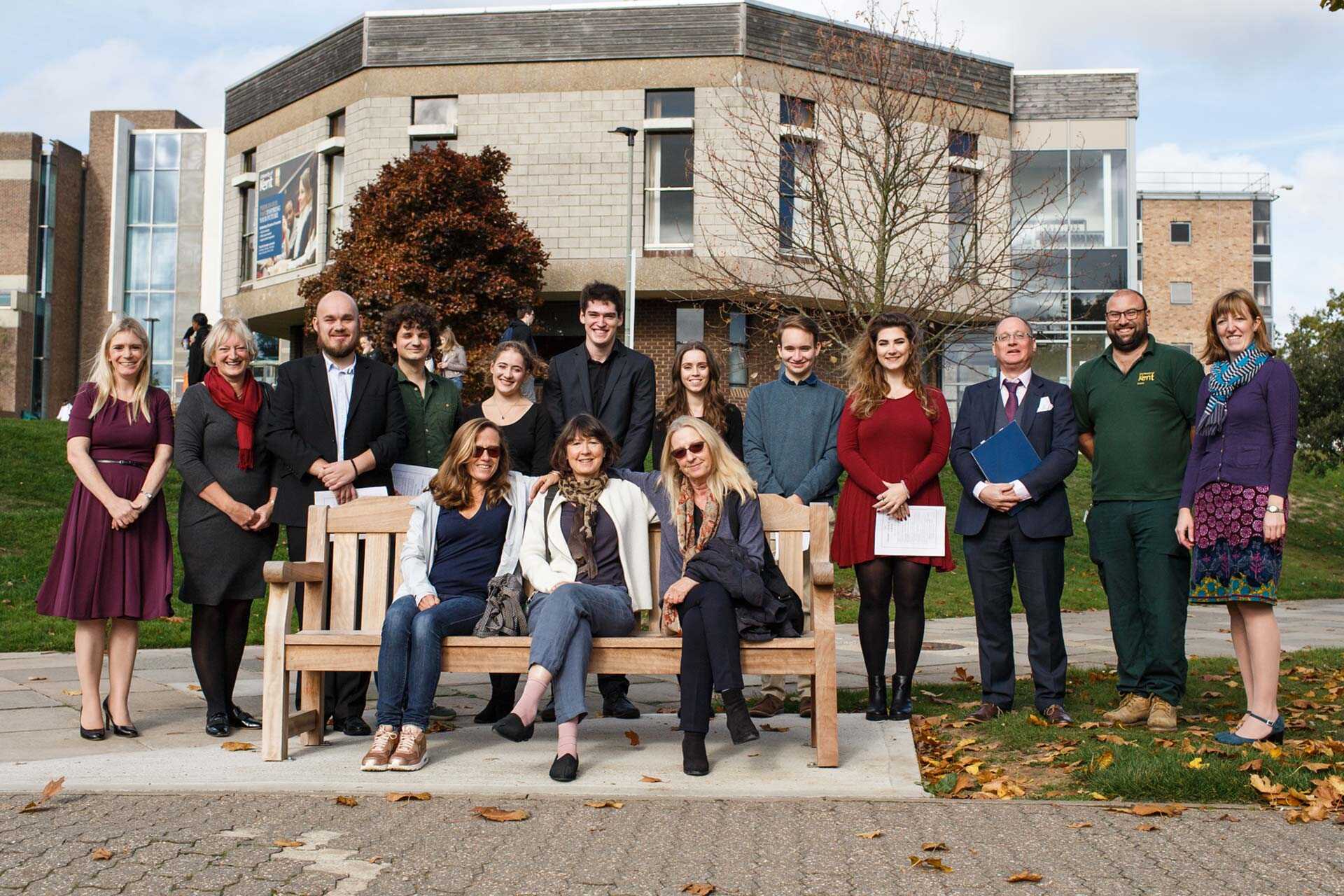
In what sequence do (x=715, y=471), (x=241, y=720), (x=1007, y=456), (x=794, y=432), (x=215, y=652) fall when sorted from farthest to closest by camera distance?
(x=794, y=432), (x=1007, y=456), (x=241, y=720), (x=215, y=652), (x=715, y=471)

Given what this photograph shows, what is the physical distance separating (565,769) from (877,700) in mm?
2156

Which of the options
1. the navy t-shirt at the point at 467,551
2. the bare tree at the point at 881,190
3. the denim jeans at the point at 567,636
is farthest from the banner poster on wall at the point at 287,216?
the denim jeans at the point at 567,636

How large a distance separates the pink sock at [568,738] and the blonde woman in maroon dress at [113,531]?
2325 mm

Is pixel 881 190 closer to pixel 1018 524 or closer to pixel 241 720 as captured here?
pixel 1018 524

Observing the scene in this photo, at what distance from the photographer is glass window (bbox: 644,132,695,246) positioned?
3067cm

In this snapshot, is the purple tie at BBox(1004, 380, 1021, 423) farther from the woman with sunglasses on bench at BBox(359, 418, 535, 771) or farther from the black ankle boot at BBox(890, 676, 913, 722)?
the woman with sunglasses on bench at BBox(359, 418, 535, 771)

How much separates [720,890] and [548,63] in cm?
2886

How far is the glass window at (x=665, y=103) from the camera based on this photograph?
30.7 meters

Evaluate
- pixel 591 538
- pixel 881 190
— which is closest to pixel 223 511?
pixel 591 538

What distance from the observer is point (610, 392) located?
293 inches

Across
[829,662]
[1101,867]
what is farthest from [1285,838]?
[829,662]

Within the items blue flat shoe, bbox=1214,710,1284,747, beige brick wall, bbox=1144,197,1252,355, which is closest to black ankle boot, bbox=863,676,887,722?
blue flat shoe, bbox=1214,710,1284,747

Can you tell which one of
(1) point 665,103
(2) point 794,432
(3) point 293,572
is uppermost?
(1) point 665,103

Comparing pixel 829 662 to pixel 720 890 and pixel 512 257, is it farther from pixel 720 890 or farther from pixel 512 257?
pixel 512 257
